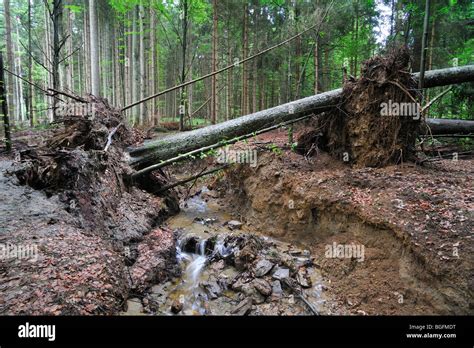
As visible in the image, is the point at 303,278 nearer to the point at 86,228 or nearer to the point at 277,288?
the point at 277,288

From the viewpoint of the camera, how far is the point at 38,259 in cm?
397

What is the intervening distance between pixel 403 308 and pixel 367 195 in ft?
7.77

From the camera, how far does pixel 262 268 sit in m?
5.74

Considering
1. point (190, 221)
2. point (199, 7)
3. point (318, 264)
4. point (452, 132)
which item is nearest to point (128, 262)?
point (190, 221)

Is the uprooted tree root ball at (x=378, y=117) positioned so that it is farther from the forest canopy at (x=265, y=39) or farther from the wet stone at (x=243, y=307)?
the wet stone at (x=243, y=307)

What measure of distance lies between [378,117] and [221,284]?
5635 millimetres

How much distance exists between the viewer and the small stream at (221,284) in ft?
16.0

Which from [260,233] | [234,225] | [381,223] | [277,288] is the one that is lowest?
[277,288]

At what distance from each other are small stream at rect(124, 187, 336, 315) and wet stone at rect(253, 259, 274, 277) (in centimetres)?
7

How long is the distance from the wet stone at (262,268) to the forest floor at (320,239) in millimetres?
911

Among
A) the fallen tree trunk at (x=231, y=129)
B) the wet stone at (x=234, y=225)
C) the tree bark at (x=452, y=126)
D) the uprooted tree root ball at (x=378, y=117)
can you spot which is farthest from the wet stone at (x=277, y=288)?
the tree bark at (x=452, y=126)

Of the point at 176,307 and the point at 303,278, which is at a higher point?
the point at 303,278

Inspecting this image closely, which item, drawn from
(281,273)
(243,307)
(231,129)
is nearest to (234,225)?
(281,273)
